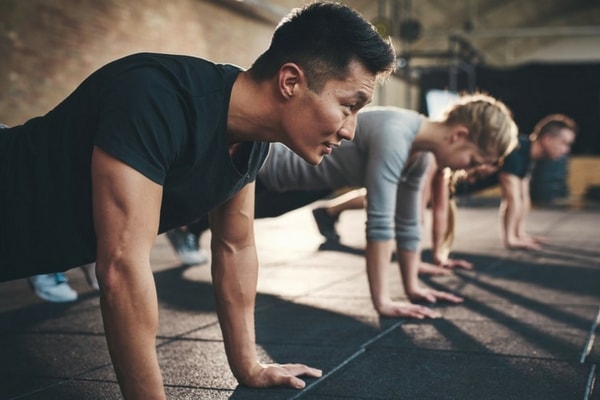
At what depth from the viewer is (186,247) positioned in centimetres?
474

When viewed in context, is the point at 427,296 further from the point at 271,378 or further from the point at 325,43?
the point at 325,43

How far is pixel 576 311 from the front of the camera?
3219mm

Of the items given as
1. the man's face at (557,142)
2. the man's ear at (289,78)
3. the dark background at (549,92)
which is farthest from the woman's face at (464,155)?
the dark background at (549,92)

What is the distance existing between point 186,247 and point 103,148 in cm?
338

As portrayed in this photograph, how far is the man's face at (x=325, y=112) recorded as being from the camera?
1644 mm

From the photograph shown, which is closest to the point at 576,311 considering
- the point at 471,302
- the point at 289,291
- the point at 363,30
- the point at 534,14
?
the point at 471,302

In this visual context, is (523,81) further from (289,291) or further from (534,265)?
(289,291)

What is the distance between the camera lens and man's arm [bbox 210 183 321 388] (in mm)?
2002

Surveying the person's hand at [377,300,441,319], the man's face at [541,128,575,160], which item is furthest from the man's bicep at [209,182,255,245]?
the man's face at [541,128,575,160]

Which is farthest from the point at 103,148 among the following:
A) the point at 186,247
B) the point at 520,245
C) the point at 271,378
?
the point at 520,245

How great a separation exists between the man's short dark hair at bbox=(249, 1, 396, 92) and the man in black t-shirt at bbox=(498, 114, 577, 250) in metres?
4.19

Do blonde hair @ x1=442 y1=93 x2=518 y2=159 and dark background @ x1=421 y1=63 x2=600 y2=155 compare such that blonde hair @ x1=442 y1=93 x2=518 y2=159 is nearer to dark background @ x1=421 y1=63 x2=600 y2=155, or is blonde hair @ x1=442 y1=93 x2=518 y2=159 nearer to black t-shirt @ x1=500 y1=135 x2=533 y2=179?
black t-shirt @ x1=500 y1=135 x2=533 y2=179

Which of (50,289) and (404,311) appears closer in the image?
(404,311)

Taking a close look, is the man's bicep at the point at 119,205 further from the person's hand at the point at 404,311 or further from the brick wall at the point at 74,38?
the brick wall at the point at 74,38
